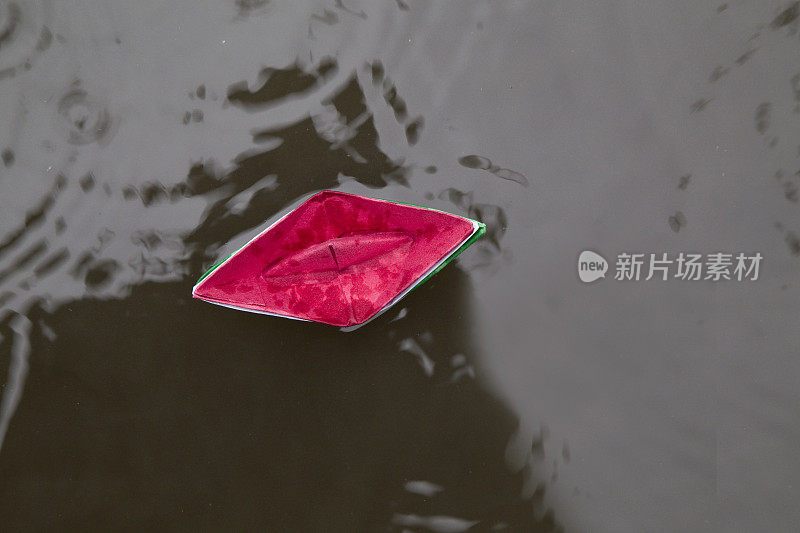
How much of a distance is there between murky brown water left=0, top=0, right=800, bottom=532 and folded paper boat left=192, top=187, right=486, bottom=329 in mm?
66

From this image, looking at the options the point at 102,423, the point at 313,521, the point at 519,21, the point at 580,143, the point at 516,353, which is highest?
the point at 519,21

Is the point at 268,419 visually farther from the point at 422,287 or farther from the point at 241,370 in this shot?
the point at 422,287

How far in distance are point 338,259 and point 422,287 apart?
156 millimetres

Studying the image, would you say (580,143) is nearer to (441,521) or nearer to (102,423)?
(441,521)

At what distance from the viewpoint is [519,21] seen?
81cm

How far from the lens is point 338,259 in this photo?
0.77 metres

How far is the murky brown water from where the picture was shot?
812 mm

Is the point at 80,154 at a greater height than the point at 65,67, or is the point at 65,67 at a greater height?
the point at 65,67

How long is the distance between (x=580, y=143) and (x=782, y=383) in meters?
0.53

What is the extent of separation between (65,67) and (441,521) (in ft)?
3.34

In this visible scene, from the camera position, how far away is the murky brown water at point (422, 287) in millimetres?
812

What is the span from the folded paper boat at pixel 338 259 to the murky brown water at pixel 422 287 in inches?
2.6

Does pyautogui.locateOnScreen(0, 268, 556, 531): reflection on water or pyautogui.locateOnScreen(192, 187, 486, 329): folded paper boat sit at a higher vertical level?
pyautogui.locateOnScreen(192, 187, 486, 329): folded paper boat

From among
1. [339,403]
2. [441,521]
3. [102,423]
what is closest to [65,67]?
[102,423]
